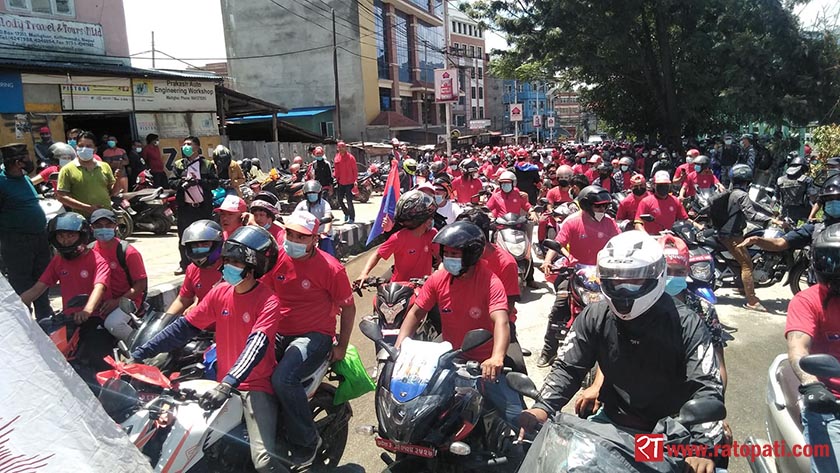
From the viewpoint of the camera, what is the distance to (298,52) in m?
41.5

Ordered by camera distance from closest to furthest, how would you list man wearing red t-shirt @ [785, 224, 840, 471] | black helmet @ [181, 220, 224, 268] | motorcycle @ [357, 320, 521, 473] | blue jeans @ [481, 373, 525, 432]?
1. motorcycle @ [357, 320, 521, 473]
2. man wearing red t-shirt @ [785, 224, 840, 471]
3. blue jeans @ [481, 373, 525, 432]
4. black helmet @ [181, 220, 224, 268]

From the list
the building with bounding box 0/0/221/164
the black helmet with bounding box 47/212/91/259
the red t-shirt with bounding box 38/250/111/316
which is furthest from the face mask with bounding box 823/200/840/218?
the building with bounding box 0/0/221/164

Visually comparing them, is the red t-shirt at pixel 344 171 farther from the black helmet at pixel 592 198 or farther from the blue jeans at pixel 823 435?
the blue jeans at pixel 823 435

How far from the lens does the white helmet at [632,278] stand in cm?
268

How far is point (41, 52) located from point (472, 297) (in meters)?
16.6

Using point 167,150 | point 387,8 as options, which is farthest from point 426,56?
point 167,150

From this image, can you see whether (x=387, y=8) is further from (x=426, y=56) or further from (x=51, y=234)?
(x=51, y=234)

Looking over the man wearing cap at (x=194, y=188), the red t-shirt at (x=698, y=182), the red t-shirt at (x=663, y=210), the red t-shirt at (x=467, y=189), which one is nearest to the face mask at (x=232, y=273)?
the man wearing cap at (x=194, y=188)

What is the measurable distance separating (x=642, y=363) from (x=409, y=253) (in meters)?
3.02

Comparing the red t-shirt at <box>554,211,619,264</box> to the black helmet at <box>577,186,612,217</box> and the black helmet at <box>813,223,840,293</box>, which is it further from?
the black helmet at <box>813,223,840,293</box>

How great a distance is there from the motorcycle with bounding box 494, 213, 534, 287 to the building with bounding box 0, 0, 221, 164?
39.4 feet

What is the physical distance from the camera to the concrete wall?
40.8 meters

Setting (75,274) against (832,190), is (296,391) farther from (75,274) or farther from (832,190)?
(832,190)

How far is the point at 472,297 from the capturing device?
3.95 meters
